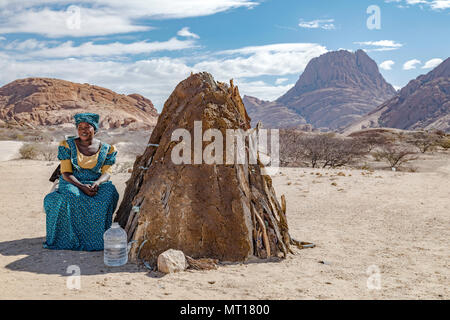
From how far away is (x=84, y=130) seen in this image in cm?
422

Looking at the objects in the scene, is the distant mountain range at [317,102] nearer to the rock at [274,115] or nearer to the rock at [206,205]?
the rock at [274,115]

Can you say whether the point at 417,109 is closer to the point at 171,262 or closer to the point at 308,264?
the point at 308,264

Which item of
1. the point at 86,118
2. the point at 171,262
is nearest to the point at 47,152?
the point at 86,118

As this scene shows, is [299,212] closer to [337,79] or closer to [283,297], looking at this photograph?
[283,297]

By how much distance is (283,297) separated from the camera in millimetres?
2990

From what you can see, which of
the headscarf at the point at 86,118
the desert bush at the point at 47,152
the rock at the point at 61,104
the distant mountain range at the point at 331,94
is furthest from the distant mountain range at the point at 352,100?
the headscarf at the point at 86,118

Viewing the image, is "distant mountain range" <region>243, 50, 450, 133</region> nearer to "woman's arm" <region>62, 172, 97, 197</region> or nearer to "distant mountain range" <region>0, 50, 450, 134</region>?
"distant mountain range" <region>0, 50, 450, 134</region>

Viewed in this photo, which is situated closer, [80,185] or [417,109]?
[80,185]

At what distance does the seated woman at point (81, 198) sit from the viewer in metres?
4.07

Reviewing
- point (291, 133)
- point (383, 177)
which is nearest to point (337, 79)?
point (291, 133)

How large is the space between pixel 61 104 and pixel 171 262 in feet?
161

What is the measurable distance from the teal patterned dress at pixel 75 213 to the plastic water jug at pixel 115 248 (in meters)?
0.43

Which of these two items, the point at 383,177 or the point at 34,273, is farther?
the point at 383,177
